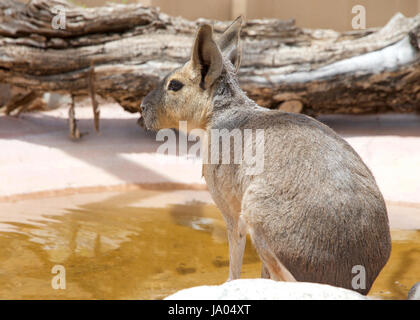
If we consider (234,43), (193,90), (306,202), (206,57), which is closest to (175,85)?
(193,90)

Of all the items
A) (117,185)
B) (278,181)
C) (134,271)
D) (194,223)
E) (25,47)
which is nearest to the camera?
(278,181)

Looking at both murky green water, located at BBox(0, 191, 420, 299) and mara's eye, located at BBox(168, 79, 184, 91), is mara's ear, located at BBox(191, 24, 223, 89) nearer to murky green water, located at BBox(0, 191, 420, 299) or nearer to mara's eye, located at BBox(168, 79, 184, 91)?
mara's eye, located at BBox(168, 79, 184, 91)

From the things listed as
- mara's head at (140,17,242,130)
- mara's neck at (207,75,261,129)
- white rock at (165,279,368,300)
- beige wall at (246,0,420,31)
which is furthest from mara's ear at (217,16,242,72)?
beige wall at (246,0,420,31)

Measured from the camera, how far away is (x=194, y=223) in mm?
5027

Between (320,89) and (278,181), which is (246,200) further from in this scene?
(320,89)

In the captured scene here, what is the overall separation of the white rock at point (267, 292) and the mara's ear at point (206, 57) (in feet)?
4.74

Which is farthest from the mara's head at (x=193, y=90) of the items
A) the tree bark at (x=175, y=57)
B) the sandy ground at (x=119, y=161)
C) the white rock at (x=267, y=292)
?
the tree bark at (x=175, y=57)

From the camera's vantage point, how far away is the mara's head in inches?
121

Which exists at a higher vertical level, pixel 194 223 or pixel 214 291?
pixel 214 291

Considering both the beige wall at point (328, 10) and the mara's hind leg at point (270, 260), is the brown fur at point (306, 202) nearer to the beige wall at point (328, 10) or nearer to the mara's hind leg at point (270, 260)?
the mara's hind leg at point (270, 260)

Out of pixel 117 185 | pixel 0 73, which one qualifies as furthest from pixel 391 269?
pixel 0 73

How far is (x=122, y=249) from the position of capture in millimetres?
4176
